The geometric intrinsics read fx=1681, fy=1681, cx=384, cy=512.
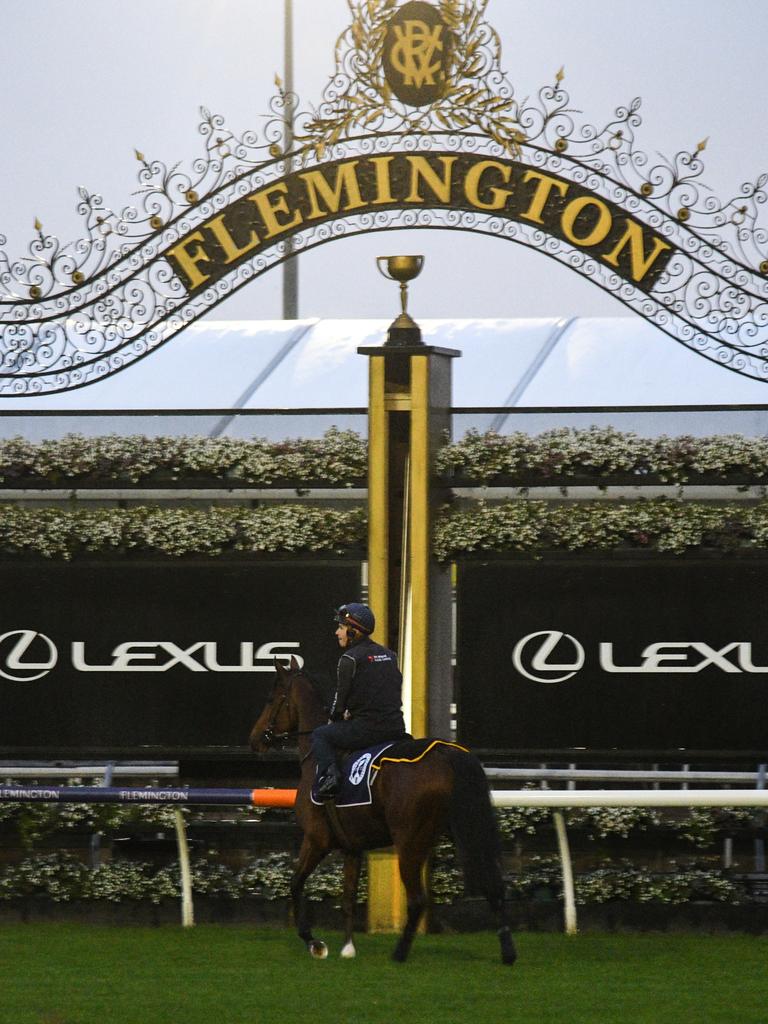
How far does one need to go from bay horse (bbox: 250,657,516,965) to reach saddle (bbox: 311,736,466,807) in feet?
0.10

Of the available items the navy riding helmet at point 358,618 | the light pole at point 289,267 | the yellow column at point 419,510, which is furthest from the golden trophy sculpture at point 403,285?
the light pole at point 289,267

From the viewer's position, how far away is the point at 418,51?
974cm

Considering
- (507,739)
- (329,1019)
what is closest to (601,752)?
(507,739)

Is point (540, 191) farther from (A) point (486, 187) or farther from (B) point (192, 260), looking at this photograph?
(B) point (192, 260)

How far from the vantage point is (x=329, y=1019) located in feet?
22.4

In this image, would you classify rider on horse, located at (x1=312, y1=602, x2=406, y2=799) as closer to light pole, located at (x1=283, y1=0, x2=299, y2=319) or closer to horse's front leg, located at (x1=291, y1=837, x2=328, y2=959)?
horse's front leg, located at (x1=291, y1=837, x2=328, y2=959)

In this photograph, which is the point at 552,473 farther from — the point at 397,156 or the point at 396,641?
the point at 397,156

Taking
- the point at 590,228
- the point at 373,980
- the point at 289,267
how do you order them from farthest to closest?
the point at 289,267 < the point at 590,228 < the point at 373,980

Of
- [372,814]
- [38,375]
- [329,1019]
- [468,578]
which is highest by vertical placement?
[38,375]

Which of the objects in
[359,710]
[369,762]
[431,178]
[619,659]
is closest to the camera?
[369,762]

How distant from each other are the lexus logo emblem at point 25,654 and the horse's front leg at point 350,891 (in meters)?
2.36

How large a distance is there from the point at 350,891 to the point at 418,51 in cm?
477

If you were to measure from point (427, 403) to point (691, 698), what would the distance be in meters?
2.29

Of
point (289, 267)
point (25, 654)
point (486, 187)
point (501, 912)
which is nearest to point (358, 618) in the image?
point (501, 912)
